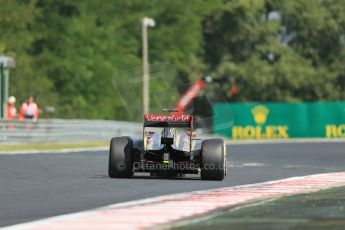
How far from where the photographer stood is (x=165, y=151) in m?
20.4

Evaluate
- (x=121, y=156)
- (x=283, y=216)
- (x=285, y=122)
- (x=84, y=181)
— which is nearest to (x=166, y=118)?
(x=121, y=156)

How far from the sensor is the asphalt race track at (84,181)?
48.8ft

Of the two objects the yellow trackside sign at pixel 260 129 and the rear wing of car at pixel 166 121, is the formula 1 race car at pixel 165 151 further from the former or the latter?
the yellow trackside sign at pixel 260 129

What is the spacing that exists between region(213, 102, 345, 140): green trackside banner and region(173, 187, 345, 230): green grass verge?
40.8 meters

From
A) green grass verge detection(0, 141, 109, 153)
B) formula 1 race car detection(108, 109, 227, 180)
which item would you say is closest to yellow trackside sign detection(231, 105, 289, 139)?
green grass verge detection(0, 141, 109, 153)

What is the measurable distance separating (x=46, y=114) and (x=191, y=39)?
66.9 ft

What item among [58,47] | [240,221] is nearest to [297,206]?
[240,221]

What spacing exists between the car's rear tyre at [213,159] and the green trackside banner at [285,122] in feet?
120

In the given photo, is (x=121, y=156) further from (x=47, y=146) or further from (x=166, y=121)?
(x=47, y=146)

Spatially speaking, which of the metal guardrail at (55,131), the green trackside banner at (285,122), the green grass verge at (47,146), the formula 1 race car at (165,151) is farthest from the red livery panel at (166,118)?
the green trackside banner at (285,122)

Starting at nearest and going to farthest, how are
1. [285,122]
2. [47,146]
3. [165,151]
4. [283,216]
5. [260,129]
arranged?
[283,216]
[165,151]
[47,146]
[260,129]
[285,122]

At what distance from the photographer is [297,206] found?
1457cm

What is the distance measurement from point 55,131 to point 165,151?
72.3ft

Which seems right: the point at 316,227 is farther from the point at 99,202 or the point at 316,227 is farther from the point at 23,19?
the point at 23,19
